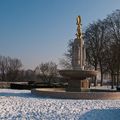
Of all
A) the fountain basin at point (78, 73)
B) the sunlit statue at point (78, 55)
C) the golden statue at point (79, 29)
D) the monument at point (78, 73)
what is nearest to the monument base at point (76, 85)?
the monument at point (78, 73)

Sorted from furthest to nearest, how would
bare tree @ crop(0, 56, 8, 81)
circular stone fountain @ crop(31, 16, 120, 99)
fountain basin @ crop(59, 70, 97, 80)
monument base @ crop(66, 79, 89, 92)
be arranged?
bare tree @ crop(0, 56, 8, 81), monument base @ crop(66, 79, 89, 92), fountain basin @ crop(59, 70, 97, 80), circular stone fountain @ crop(31, 16, 120, 99)

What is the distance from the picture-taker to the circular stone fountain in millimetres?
20141

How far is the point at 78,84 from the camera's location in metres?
25.0

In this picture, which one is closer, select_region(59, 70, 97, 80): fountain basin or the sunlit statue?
select_region(59, 70, 97, 80): fountain basin

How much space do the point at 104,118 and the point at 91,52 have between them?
3709 cm

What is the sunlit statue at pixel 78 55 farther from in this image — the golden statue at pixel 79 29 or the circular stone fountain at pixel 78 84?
the golden statue at pixel 79 29

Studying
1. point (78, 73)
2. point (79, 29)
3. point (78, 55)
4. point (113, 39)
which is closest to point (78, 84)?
point (78, 73)

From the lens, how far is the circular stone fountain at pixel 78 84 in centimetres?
2014

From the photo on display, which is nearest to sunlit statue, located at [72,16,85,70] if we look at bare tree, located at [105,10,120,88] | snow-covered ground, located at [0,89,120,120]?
snow-covered ground, located at [0,89,120,120]

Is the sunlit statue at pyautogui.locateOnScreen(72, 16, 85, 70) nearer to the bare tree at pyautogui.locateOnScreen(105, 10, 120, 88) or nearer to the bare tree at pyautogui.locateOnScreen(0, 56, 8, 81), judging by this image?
the bare tree at pyautogui.locateOnScreen(105, 10, 120, 88)

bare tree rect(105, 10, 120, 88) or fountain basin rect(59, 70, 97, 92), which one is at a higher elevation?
bare tree rect(105, 10, 120, 88)

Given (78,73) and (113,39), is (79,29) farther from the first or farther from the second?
(113,39)

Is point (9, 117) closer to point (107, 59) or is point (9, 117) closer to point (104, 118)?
point (104, 118)

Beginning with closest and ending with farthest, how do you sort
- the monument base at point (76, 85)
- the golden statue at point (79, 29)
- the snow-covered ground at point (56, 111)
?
the snow-covered ground at point (56, 111) < the monument base at point (76, 85) < the golden statue at point (79, 29)
